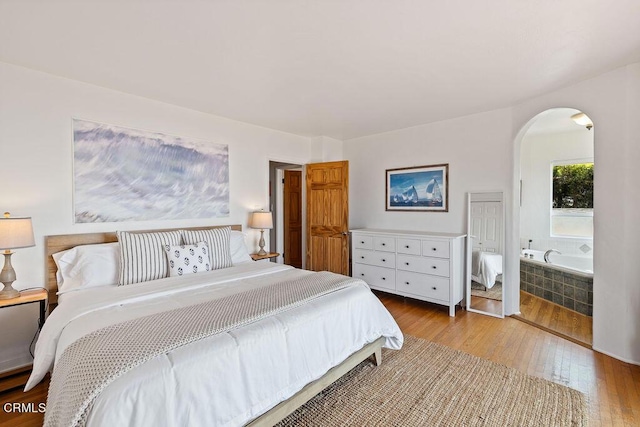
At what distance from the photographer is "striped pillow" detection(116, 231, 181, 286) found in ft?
7.89

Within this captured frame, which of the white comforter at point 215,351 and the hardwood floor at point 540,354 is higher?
the white comforter at point 215,351

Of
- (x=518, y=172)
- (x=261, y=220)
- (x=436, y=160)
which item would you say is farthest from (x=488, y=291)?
(x=261, y=220)

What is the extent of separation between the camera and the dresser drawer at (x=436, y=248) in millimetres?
3402

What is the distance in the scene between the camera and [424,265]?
3570 mm

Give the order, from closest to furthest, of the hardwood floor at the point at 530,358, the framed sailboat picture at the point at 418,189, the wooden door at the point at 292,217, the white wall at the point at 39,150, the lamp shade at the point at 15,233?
1. the hardwood floor at the point at 530,358
2. the lamp shade at the point at 15,233
3. the white wall at the point at 39,150
4. the framed sailboat picture at the point at 418,189
5. the wooden door at the point at 292,217

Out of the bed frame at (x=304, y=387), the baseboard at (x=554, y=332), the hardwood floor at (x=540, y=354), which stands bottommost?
the hardwood floor at (x=540, y=354)

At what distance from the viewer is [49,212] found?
97.5 inches

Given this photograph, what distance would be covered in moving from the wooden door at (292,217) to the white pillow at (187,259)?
2615mm

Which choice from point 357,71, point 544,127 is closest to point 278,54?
point 357,71

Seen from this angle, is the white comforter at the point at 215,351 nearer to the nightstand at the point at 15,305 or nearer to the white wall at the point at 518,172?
the nightstand at the point at 15,305

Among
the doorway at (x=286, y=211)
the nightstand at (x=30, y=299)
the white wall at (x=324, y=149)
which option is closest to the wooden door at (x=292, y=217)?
the doorway at (x=286, y=211)

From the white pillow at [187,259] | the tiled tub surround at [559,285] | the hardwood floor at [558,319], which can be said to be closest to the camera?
the white pillow at [187,259]

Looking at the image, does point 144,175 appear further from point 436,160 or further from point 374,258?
point 436,160

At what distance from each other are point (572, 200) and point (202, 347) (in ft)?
18.9
